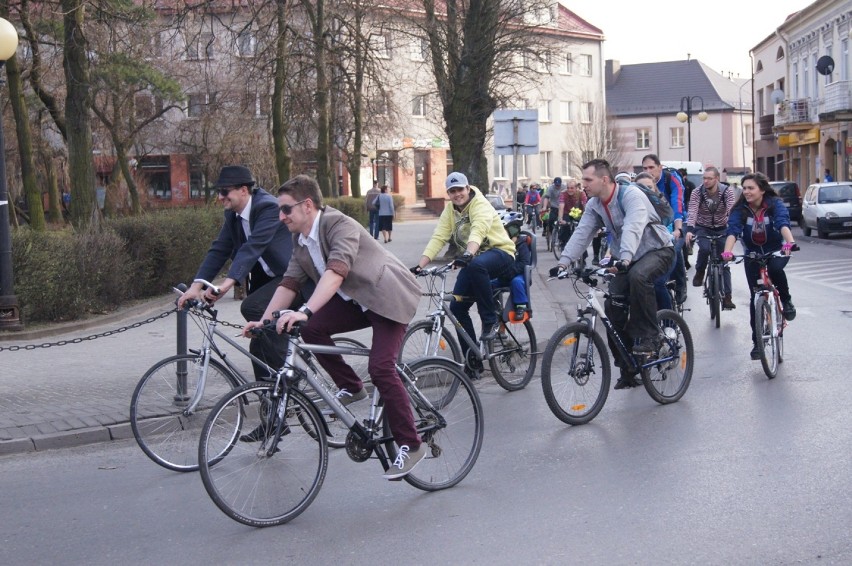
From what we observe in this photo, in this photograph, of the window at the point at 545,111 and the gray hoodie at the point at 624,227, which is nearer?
the gray hoodie at the point at 624,227

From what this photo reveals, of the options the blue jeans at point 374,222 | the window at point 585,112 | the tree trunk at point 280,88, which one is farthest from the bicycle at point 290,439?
the window at point 585,112

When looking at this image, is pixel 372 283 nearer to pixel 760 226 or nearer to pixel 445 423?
pixel 445 423

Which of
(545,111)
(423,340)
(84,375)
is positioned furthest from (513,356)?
(545,111)

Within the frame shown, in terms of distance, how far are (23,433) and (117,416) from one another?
2.35ft

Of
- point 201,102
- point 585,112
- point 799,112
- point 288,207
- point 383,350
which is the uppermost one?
point 585,112

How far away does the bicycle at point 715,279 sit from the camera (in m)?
13.9

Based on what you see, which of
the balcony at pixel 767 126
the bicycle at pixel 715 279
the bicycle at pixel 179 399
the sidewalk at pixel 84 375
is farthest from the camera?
the balcony at pixel 767 126

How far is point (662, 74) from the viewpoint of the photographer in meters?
98.4

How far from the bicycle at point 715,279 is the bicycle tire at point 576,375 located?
19.2 ft

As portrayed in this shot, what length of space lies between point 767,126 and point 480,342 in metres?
59.4

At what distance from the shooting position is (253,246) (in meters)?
7.55

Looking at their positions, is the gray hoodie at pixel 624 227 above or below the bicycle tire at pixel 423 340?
above

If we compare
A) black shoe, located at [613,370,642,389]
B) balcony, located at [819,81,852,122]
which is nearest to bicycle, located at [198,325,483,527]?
black shoe, located at [613,370,642,389]

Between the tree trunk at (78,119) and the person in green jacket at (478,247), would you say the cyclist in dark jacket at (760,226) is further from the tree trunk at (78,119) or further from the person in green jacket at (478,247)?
the tree trunk at (78,119)
